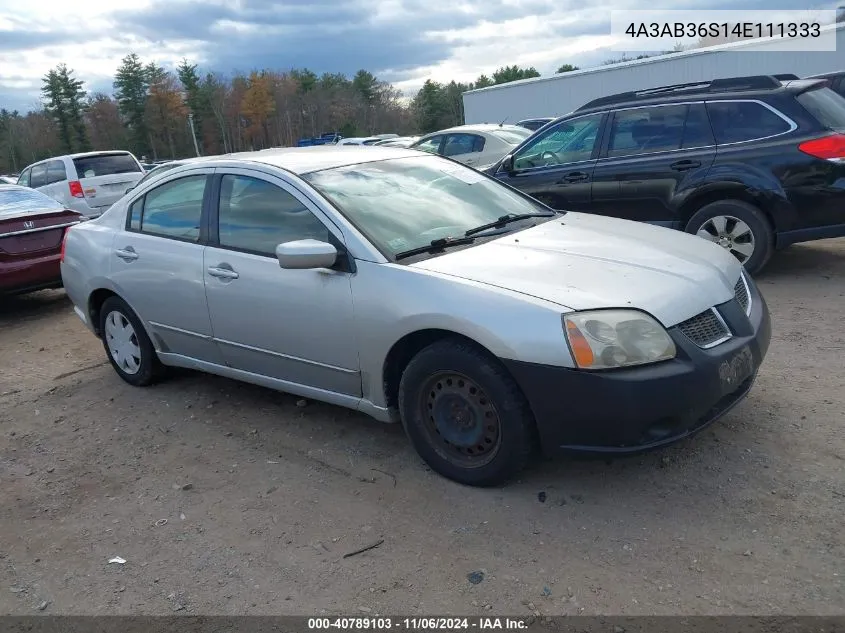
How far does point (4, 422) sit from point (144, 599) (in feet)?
9.00

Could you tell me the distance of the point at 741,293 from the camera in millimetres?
3717

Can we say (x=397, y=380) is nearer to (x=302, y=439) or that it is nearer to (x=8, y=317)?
(x=302, y=439)

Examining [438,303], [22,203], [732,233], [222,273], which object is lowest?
[732,233]

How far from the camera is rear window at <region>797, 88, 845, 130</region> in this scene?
6.31 meters

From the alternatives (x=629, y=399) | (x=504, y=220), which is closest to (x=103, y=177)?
(x=504, y=220)

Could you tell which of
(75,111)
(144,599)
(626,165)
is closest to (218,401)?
(144,599)

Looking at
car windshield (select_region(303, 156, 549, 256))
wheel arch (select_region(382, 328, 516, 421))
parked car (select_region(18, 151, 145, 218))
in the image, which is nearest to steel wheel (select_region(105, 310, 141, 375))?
car windshield (select_region(303, 156, 549, 256))

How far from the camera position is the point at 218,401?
194 inches

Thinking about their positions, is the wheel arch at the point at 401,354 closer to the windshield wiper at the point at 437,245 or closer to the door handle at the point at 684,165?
the windshield wiper at the point at 437,245

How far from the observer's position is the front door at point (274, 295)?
375cm

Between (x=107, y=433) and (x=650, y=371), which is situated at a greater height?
(x=650, y=371)

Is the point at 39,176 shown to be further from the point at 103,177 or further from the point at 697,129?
the point at 697,129

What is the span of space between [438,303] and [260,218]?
144 centimetres

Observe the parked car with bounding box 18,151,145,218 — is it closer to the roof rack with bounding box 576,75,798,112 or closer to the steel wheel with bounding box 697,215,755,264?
the roof rack with bounding box 576,75,798,112
